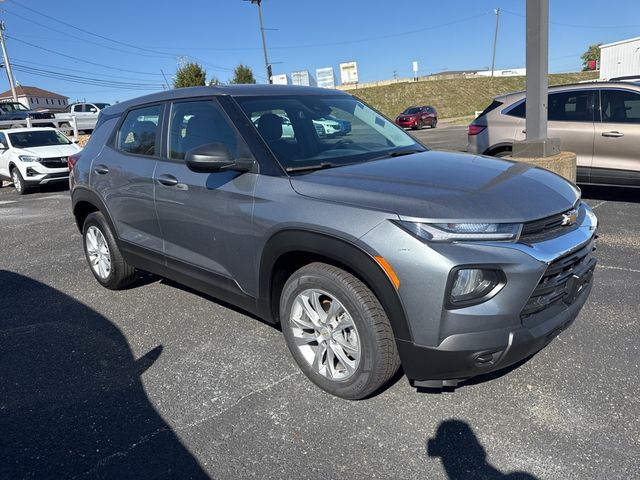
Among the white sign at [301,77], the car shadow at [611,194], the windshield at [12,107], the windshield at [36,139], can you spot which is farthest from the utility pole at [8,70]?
the car shadow at [611,194]

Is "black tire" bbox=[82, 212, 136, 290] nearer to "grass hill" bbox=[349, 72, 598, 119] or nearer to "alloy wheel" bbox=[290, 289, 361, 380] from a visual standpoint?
"alloy wheel" bbox=[290, 289, 361, 380]

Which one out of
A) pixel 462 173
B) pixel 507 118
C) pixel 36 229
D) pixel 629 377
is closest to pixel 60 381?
pixel 462 173

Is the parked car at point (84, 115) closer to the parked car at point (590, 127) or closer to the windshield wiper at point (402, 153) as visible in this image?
the parked car at point (590, 127)

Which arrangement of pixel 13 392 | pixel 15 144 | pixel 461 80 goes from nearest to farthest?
pixel 13 392 < pixel 15 144 < pixel 461 80

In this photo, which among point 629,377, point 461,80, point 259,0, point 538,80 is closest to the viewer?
point 629,377

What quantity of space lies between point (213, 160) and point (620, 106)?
251 inches

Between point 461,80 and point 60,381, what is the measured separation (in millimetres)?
61910

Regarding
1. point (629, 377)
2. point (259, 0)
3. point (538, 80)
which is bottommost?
point (629, 377)

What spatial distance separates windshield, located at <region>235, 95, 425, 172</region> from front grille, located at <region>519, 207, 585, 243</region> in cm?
124

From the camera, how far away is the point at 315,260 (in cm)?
293

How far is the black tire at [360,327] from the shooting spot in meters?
2.60

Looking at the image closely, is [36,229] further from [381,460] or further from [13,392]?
[381,460]

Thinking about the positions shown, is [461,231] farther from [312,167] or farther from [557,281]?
[312,167]

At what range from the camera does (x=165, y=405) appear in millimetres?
3006
